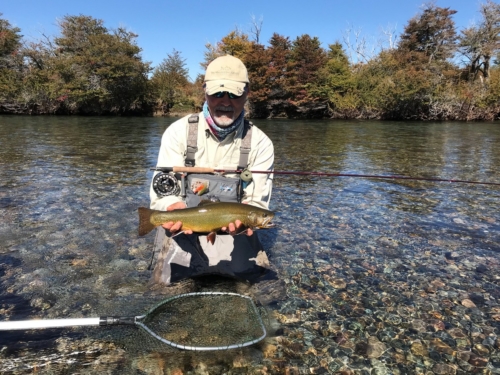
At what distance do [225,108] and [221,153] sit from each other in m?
0.57

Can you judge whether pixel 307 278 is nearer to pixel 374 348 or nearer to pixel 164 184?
pixel 374 348

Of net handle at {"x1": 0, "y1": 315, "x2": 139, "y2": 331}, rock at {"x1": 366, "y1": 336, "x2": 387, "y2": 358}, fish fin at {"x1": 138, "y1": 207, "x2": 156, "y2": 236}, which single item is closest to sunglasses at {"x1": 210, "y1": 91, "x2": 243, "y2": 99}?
fish fin at {"x1": 138, "y1": 207, "x2": 156, "y2": 236}

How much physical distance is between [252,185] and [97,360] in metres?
2.25

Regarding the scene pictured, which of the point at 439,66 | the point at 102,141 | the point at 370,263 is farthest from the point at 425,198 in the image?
the point at 439,66

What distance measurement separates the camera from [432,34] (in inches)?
1860

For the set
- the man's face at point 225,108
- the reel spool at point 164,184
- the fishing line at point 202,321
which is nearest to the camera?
the fishing line at point 202,321

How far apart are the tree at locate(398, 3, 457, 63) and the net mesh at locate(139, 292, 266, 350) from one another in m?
47.4

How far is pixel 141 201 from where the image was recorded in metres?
8.19

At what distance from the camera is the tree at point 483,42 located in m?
37.6

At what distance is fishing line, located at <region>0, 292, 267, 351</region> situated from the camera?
337 cm

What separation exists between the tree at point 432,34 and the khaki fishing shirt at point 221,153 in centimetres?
4636

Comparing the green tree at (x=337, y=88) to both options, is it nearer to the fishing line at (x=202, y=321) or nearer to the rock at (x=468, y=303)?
the rock at (x=468, y=303)

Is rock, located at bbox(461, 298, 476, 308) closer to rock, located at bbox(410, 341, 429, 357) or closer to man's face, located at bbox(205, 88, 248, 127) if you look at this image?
rock, located at bbox(410, 341, 429, 357)

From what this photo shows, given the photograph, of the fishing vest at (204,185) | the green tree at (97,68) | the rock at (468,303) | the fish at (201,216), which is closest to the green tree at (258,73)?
the green tree at (97,68)
